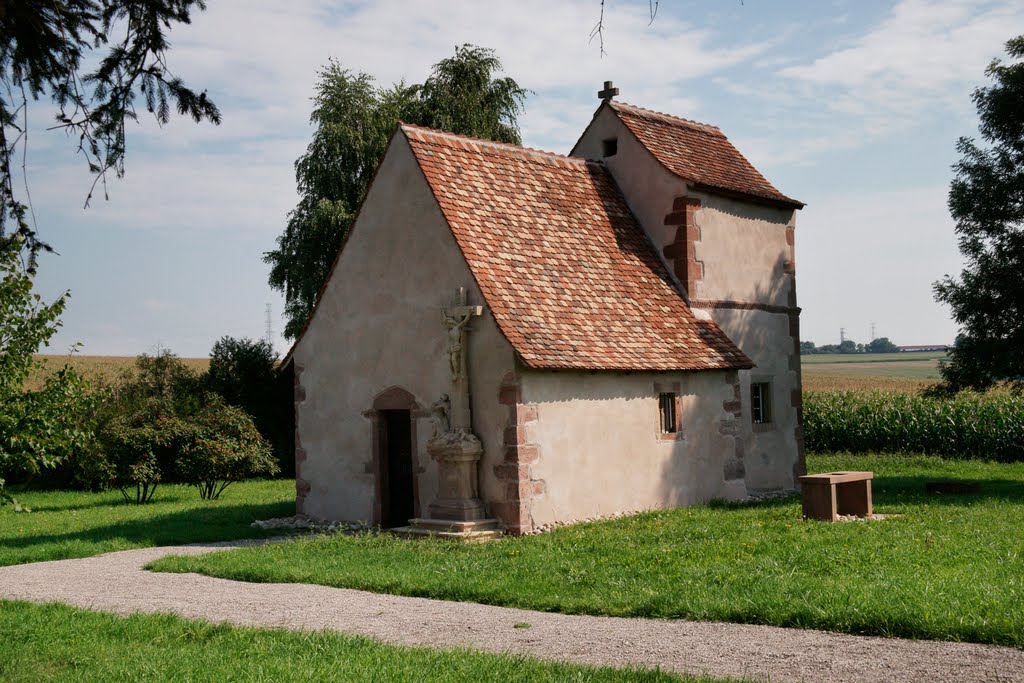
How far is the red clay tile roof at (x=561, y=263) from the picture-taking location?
1723 cm

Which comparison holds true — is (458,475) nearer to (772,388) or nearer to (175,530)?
(175,530)

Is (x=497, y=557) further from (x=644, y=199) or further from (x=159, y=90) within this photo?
(x=644, y=199)

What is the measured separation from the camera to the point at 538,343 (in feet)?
54.6

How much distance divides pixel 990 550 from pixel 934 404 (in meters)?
21.8

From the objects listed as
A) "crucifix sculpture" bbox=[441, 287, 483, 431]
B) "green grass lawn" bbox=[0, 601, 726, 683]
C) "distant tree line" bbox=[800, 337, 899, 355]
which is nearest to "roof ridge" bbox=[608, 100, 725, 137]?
"crucifix sculpture" bbox=[441, 287, 483, 431]

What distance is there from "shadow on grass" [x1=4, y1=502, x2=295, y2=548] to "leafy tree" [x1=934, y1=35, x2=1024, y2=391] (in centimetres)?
1573

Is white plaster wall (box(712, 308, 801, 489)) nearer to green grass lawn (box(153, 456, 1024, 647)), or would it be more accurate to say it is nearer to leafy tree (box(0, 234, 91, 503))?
green grass lawn (box(153, 456, 1024, 647))

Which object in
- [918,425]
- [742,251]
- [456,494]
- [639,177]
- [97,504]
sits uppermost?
[639,177]

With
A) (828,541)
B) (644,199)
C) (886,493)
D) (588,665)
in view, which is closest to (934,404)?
(886,493)

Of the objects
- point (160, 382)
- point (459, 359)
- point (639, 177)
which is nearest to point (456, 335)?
point (459, 359)

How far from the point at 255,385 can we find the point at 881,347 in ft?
329

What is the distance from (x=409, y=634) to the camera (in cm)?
980

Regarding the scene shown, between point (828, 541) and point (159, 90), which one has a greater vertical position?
point (159, 90)

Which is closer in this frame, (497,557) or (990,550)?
(990,550)
